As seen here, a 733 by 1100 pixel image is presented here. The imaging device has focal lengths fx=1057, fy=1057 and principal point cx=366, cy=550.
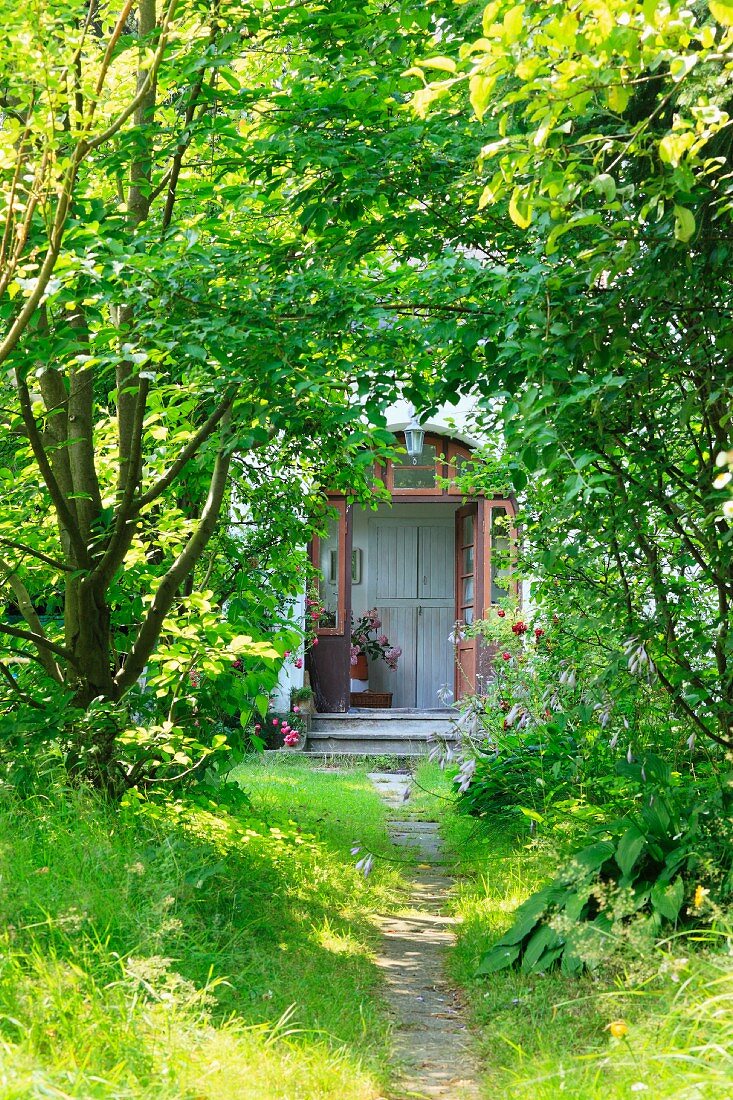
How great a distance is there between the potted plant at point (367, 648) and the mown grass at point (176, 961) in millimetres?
8903

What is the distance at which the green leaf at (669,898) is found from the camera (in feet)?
10.6

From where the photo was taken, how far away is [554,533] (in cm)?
396

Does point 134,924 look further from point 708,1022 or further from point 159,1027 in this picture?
point 708,1022

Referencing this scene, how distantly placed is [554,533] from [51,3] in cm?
258

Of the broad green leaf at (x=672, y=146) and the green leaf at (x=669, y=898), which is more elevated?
the broad green leaf at (x=672, y=146)

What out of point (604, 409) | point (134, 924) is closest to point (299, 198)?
point (604, 409)

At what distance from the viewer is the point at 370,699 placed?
13.9m

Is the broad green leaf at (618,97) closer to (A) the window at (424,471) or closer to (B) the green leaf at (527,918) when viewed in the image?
(B) the green leaf at (527,918)

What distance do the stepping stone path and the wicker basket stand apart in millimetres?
7514

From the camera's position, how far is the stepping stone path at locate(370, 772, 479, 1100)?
9.91ft

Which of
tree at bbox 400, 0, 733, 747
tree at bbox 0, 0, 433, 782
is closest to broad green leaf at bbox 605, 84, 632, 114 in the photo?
tree at bbox 400, 0, 733, 747

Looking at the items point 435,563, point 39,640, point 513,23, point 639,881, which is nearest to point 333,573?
point 435,563

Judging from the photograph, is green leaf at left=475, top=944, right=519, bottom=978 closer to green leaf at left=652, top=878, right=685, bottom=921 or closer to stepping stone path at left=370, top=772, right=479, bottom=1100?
stepping stone path at left=370, top=772, right=479, bottom=1100

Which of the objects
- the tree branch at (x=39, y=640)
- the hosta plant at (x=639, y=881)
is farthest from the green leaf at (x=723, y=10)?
the tree branch at (x=39, y=640)
